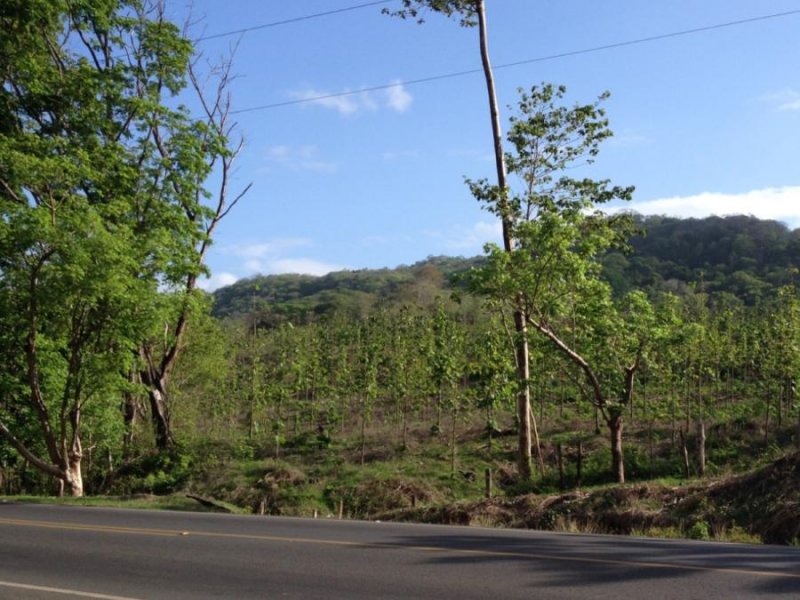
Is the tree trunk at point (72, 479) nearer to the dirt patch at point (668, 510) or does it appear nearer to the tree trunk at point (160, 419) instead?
the tree trunk at point (160, 419)

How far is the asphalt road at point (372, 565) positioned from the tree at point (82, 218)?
9.32 meters

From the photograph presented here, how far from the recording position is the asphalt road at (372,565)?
659cm

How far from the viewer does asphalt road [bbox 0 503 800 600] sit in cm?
659

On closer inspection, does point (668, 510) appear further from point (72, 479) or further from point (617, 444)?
point (72, 479)

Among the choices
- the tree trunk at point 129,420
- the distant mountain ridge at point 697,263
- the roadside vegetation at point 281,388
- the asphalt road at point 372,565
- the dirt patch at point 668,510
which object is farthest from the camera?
the distant mountain ridge at point 697,263

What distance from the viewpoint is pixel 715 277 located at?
97125 mm

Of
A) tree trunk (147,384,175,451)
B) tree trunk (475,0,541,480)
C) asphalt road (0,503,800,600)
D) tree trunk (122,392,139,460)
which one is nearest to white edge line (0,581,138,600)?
asphalt road (0,503,800,600)

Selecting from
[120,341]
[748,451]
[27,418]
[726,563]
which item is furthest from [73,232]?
[748,451]

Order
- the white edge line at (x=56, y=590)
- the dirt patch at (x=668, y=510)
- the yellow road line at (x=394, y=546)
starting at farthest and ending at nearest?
the dirt patch at (x=668, y=510) < the yellow road line at (x=394, y=546) < the white edge line at (x=56, y=590)

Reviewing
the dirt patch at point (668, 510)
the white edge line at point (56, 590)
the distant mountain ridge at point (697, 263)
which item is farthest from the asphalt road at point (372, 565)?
the distant mountain ridge at point (697, 263)

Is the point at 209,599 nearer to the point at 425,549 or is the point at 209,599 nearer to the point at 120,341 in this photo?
the point at 425,549

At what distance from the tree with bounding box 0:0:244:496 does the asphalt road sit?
9.32m

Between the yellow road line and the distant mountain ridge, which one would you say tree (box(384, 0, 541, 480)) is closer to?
the yellow road line

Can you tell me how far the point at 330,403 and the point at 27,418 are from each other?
18.2 metres
